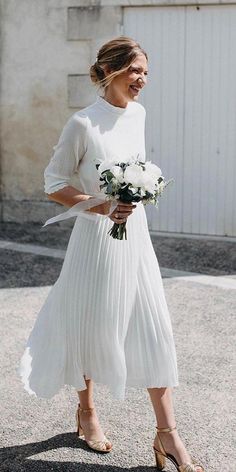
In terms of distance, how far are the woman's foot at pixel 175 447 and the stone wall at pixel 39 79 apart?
6132mm

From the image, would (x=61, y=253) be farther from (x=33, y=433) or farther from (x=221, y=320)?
(x=33, y=433)

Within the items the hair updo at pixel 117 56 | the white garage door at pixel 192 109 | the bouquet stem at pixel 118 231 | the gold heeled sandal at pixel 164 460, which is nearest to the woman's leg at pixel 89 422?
the gold heeled sandal at pixel 164 460

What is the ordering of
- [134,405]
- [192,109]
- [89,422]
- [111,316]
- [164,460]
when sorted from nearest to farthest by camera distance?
[111,316] → [164,460] → [89,422] → [134,405] → [192,109]

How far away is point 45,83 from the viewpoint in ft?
31.0

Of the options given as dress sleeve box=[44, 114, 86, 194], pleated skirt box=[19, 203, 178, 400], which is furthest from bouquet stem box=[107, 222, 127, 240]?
dress sleeve box=[44, 114, 86, 194]

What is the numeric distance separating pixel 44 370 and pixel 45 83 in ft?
20.5

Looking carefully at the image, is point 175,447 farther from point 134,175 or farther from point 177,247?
point 177,247

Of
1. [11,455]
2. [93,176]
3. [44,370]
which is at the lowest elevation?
[11,455]

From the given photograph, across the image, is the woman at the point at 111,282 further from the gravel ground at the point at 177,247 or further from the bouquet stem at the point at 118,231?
the gravel ground at the point at 177,247

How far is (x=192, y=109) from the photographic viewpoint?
888 cm

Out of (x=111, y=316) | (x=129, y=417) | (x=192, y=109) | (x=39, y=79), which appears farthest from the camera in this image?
(x=39, y=79)

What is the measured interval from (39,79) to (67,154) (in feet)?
20.1

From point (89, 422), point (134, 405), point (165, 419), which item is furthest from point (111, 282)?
point (134, 405)

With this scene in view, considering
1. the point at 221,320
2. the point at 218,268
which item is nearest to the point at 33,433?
the point at 221,320
